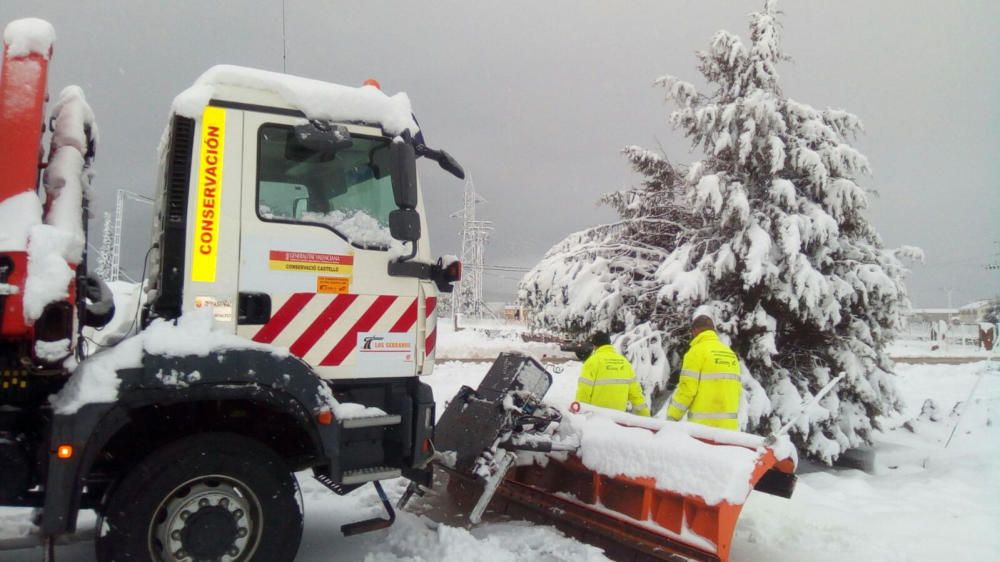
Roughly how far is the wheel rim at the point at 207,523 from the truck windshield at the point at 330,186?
5.06 ft

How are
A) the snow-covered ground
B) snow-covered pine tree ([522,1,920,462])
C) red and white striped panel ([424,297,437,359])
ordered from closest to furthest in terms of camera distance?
red and white striped panel ([424,297,437,359]), the snow-covered ground, snow-covered pine tree ([522,1,920,462])

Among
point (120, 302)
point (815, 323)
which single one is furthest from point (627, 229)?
point (120, 302)

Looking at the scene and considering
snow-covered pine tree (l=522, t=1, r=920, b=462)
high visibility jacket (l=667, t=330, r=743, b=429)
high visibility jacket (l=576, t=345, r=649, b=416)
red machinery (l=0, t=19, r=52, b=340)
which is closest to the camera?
red machinery (l=0, t=19, r=52, b=340)

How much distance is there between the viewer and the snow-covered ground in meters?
4.64

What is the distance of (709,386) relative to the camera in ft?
18.9

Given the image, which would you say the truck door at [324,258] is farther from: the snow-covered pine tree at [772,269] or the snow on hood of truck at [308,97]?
the snow-covered pine tree at [772,269]

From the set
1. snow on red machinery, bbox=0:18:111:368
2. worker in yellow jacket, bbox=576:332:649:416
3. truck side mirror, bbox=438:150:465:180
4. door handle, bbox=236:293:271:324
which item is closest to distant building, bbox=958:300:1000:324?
worker in yellow jacket, bbox=576:332:649:416

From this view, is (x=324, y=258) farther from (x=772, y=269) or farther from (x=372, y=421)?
(x=772, y=269)

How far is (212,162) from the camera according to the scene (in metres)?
3.88

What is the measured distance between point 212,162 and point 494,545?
120 inches

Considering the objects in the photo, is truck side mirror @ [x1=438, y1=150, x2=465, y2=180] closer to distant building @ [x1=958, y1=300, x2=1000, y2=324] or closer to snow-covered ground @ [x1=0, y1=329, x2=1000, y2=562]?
snow-covered ground @ [x1=0, y1=329, x2=1000, y2=562]

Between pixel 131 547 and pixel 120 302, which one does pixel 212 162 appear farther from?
pixel 131 547

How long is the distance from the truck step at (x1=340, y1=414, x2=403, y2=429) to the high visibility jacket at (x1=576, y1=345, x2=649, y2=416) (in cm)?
297

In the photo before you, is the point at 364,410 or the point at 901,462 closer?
the point at 364,410
